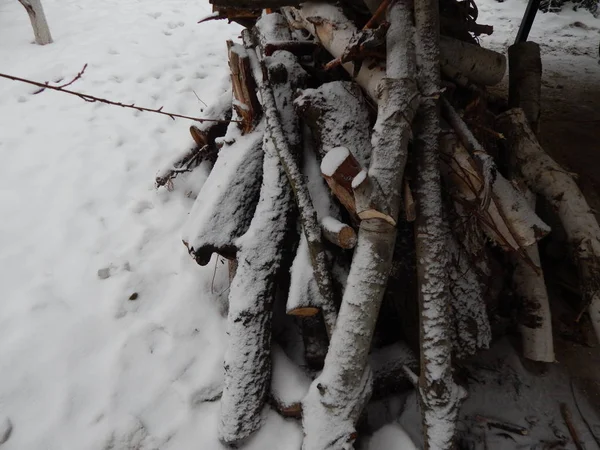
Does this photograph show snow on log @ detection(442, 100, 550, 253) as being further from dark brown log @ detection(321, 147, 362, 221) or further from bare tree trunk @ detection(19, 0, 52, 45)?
bare tree trunk @ detection(19, 0, 52, 45)

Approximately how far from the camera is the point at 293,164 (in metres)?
1.71

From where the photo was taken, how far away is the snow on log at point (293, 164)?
4.99 feet

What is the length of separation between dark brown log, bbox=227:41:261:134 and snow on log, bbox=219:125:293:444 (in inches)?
17.4

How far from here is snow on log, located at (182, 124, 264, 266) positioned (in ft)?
6.05

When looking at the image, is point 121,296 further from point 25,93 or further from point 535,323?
point 25,93

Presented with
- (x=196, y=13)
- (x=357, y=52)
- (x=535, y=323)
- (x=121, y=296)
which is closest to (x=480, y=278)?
(x=535, y=323)

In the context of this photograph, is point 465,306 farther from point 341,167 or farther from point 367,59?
point 367,59

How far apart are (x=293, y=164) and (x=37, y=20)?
4772 millimetres

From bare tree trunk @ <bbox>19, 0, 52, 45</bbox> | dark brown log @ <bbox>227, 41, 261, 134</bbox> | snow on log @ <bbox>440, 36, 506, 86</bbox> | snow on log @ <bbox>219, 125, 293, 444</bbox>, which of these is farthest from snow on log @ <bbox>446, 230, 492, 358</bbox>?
bare tree trunk @ <bbox>19, 0, 52, 45</bbox>

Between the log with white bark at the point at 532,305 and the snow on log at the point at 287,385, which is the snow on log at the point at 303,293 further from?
the log with white bark at the point at 532,305

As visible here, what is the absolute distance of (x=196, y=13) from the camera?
6.07m

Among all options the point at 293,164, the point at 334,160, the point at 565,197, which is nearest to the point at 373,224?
the point at 334,160

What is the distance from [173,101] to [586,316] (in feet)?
12.4

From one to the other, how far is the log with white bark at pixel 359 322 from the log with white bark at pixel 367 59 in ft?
1.57
